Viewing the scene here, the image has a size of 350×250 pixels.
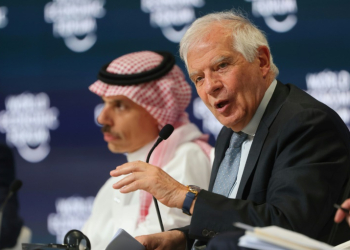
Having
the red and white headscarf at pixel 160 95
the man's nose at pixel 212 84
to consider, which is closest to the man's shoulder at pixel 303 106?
the man's nose at pixel 212 84

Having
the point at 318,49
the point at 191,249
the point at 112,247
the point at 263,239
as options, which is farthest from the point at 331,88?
the point at 263,239

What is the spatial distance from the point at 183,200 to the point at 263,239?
0.74 metres

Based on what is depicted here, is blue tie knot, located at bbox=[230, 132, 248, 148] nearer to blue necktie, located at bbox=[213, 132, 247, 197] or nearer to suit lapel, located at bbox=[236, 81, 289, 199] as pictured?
blue necktie, located at bbox=[213, 132, 247, 197]

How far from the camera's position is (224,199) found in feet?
6.31

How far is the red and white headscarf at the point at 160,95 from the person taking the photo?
137 inches

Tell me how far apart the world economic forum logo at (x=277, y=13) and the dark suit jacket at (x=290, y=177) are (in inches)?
72.6

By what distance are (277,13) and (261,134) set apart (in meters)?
1.96

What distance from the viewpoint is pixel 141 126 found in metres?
3.54

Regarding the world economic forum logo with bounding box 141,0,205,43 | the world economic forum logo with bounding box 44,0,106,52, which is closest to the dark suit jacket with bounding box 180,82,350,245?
the world economic forum logo with bounding box 141,0,205,43

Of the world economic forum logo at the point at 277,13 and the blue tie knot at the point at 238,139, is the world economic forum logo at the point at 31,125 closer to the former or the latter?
the world economic forum logo at the point at 277,13

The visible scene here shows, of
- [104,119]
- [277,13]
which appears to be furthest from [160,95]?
[277,13]

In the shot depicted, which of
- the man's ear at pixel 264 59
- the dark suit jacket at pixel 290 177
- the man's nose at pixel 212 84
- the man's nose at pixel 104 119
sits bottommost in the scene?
the man's nose at pixel 104 119

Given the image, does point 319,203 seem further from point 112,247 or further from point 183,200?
point 112,247

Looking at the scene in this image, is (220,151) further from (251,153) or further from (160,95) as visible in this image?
Answer: (160,95)
